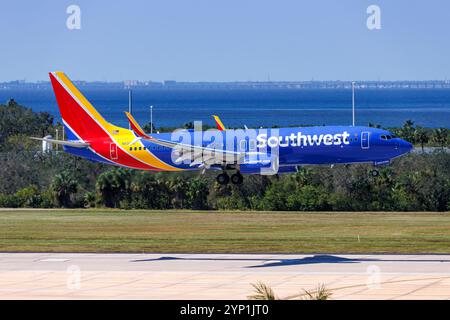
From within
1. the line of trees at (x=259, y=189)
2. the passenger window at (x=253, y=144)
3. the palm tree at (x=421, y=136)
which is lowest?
the line of trees at (x=259, y=189)

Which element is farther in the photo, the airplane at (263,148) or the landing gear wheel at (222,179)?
the landing gear wheel at (222,179)

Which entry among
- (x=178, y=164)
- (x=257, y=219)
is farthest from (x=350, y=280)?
(x=178, y=164)

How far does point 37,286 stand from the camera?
3762 cm

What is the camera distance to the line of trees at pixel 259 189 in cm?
8350

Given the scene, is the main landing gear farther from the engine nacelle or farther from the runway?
the runway

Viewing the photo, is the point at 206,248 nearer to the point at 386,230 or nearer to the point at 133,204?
the point at 386,230

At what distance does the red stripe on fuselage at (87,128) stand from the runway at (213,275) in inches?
1030

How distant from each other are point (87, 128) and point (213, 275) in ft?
127

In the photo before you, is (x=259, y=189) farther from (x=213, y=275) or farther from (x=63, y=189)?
(x=213, y=275)

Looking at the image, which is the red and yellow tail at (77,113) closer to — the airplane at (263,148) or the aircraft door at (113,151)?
the aircraft door at (113,151)

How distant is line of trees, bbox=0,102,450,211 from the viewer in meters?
83.5

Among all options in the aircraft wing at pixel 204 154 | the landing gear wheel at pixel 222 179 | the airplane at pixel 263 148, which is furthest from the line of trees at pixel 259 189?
the aircraft wing at pixel 204 154

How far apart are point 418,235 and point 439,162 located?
1403 inches

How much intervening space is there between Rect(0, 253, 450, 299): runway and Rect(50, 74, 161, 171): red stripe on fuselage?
26.2m
